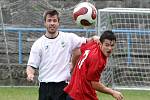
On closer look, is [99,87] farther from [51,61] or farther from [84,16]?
[84,16]

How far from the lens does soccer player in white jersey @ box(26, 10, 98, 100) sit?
7.01m

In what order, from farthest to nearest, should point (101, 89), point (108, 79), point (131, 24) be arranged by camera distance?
1. point (131, 24)
2. point (108, 79)
3. point (101, 89)

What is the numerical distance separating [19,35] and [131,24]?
2847 mm

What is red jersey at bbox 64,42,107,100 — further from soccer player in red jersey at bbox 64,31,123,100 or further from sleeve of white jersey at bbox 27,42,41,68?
sleeve of white jersey at bbox 27,42,41,68

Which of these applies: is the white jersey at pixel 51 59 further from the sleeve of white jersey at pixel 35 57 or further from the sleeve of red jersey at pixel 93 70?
the sleeve of red jersey at pixel 93 70

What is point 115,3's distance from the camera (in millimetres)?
17844

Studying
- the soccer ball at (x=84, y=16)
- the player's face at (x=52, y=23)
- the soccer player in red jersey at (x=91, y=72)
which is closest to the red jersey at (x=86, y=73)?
the soccer player in red jersey at (x=91, y=72)

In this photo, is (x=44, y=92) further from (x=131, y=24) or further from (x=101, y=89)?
(x=131, y=24)

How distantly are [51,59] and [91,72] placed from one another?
2.85ft

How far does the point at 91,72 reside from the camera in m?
6.29

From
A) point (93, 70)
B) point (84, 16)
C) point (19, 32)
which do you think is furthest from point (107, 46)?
point (19, 32)

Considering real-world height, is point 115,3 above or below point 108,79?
above

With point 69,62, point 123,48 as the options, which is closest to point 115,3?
point 123,48

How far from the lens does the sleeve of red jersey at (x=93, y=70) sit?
6.27 meters
